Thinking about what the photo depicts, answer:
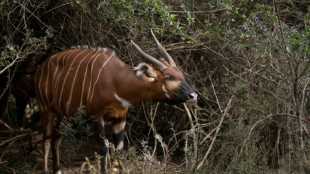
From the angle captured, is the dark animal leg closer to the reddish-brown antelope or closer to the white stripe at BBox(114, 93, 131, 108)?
the reddish-brown antelope

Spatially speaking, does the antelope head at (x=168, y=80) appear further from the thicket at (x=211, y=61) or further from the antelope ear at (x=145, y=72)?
the thicket at (x=211, y=61)

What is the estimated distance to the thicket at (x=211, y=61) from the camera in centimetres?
519

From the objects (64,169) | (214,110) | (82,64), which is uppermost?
(82,64)

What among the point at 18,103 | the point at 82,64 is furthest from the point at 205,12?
the point at 18,103

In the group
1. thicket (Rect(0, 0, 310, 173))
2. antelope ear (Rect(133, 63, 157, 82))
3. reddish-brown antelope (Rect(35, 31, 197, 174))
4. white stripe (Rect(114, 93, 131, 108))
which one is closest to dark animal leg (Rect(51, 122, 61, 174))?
reddish-brown antelope (Rect(35, 31, 197, 174))

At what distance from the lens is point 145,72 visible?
17.2 ft

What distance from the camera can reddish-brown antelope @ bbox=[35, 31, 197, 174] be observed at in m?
5.19

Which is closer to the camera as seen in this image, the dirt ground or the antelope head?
the antelope head

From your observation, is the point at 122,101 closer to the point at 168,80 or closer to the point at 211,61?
the point at 168,80

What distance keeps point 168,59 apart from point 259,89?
42.5 inches

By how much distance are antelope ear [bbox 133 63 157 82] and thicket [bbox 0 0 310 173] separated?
418 mm

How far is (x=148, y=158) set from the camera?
4281 mm

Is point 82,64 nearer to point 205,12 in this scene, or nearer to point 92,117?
point 92,117

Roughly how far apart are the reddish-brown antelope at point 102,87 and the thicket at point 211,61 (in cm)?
28
